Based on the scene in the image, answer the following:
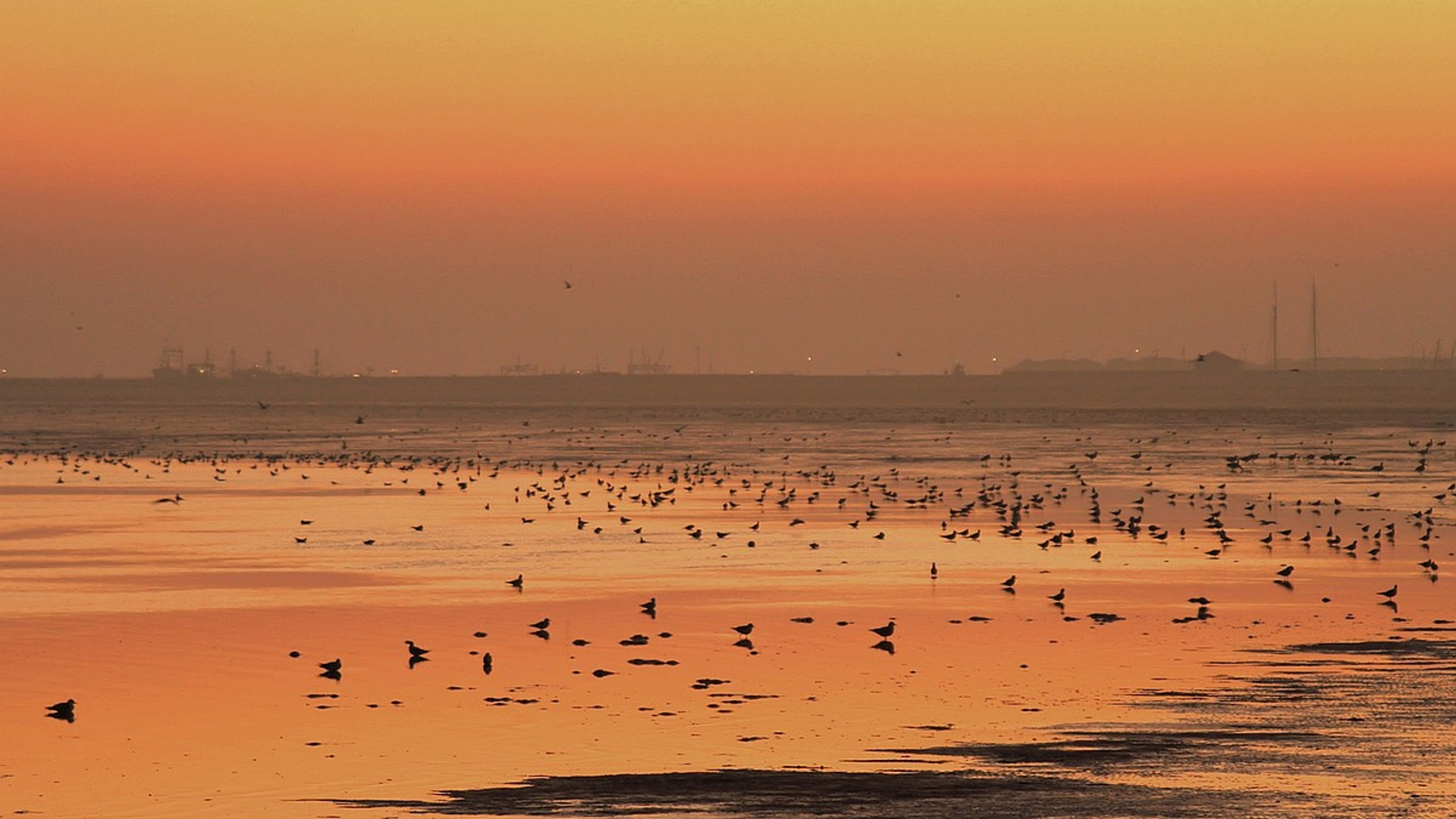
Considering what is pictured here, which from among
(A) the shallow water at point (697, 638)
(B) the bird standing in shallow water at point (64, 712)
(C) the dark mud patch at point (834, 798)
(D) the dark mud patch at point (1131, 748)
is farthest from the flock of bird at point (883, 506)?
(D) the dark mud patch at point (1131, 748)

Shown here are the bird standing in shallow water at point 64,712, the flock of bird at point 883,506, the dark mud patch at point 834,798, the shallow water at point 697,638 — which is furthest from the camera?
the flock of bird at point 883,506

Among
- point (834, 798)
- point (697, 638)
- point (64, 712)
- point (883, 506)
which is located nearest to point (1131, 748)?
point (834, 798)

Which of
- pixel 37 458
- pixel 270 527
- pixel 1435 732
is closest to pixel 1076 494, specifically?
pixel 270 527

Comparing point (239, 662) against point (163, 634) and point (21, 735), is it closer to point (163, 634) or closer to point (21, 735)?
point (163, 634)

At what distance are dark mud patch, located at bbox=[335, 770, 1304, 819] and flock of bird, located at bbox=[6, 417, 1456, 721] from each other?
5.69 meters

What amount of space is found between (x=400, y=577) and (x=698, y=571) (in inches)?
199

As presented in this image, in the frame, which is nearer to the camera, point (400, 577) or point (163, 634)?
point (163, 634)

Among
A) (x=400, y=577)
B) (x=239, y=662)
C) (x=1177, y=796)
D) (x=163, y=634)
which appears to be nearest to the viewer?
(x=1177, y=796)

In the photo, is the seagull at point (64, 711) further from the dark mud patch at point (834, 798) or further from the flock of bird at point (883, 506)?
the dark mud patch at point (834, 798)

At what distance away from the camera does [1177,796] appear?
49.9 ft

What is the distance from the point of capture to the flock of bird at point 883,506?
38812mm

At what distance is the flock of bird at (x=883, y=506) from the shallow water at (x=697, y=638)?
0.89 ft

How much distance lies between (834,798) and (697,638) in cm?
985

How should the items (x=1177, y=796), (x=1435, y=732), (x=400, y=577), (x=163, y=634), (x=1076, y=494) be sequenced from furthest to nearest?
(x=1076, y=494) → (x=400, y=577) → (x=163, y=634) → (x=1435, y=732) → (x=1177, y=796)
